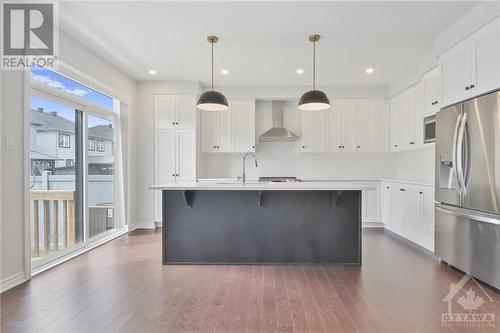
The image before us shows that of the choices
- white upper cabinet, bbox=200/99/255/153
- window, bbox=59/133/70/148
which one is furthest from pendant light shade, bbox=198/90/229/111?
white upper cabinet, bbox=200/99/255/153

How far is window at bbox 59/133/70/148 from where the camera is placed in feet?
11.6

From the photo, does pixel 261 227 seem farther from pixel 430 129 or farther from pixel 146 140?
pixel 146 140

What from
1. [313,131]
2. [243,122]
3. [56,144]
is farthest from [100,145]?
[313,131]

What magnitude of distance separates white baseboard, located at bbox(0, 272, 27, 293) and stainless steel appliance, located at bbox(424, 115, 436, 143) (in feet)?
17.4

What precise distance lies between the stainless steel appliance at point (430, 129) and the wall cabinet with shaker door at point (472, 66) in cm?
78

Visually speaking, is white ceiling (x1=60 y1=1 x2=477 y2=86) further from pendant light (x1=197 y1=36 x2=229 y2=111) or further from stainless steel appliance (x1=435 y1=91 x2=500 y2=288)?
stainless steel appliance (x1=435 y1=91 x2=500 y2=288)

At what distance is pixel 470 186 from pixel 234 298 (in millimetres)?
2592

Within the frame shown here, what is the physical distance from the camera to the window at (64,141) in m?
3.52

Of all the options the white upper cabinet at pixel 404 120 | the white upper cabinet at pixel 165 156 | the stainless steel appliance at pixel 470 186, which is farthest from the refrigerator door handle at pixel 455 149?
the white upper cabinet at pixel 165 156

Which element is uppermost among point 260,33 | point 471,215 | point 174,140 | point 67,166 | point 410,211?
point 260,33

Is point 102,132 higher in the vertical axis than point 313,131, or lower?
lower

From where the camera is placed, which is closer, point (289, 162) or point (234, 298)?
point (234, 298)

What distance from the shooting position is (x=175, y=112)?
5258mm

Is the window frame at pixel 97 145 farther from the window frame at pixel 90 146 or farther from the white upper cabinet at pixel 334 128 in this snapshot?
the white upper cabinet at pixel 334 128
